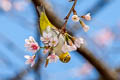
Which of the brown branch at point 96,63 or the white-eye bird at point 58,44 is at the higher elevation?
the brown branch at point 96,63

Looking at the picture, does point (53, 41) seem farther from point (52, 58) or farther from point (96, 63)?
point (96, 63)

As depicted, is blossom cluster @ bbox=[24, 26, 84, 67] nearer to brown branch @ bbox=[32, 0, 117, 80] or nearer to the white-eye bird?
the white-eye bird

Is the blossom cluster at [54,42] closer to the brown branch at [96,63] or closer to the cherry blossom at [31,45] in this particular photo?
the cherry blossom at [31,45]

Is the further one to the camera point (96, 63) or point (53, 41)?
point (96, 63)

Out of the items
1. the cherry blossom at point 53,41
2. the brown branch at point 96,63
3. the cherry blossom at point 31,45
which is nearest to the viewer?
the cherry blossom at point 53,41

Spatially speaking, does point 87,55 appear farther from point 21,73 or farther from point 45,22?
point 45,22

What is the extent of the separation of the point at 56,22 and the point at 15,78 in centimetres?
85

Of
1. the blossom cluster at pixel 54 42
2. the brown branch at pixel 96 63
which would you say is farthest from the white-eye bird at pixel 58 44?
the brown branch at pixel 96 63

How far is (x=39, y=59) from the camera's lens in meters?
2.30

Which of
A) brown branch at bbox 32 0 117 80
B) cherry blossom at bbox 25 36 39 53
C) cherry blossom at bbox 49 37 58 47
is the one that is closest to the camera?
cherry blossom at bbox 49 37 58 47

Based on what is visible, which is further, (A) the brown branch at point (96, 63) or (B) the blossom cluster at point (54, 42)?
(A) the brown branch at point (96, 63)

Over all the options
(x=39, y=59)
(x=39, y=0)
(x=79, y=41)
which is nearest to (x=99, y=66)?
(x=39, y=59)

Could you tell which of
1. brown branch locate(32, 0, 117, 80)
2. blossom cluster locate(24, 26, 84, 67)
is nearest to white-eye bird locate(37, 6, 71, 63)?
blossom cluster locate(24, 26, 84, 67)

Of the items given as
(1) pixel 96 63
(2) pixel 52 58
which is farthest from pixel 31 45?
(1) pixel 96 63
